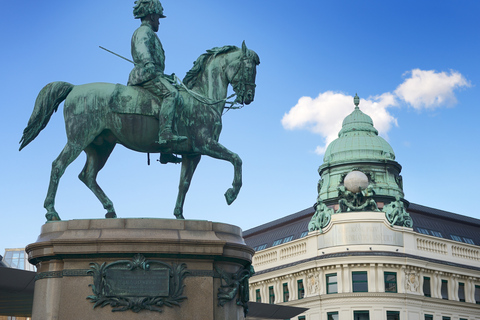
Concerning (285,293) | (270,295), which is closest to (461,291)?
(285,293)

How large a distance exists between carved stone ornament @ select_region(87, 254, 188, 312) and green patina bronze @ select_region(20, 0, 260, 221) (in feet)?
7.39

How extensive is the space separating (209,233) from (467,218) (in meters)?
69.3

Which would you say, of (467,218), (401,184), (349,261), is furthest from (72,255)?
(467,218)

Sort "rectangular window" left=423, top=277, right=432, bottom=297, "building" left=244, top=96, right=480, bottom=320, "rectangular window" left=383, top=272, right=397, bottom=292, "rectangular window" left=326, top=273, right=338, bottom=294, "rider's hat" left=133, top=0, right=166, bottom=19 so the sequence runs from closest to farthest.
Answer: "rider's hat" left=133, top=0, right=166, bottom=19 < "building" left=244, top=96, right=480, bottom=320 < "rectangular window" left=383, top=272, right=397, bottom=292 < "rectangular window" left=326, top=273, right=338, bottom=294 < "rectangular window" left=423, top=277, right=432, bottom=297

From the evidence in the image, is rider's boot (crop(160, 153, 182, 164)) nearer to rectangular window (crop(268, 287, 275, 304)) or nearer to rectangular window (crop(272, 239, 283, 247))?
rectangular window (crop(268, 287, 275, 304))

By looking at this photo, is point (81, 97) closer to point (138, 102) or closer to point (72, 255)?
point (138, 102)

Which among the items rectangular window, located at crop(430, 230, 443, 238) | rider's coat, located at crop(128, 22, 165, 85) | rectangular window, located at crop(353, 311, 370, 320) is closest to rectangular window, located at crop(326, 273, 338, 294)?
rectangular window, located at crop(353, 311, 370, 320)

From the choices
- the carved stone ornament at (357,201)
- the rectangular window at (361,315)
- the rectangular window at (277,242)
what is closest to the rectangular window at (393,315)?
the rectangular window at (361,315)

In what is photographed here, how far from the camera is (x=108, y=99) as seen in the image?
1546cm

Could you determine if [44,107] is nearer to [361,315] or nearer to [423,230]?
[361,315]

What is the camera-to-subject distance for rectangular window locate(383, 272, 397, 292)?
60969 mm

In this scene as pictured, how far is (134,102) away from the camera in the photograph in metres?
15.5

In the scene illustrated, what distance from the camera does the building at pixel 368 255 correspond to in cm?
6062

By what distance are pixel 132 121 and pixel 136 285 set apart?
345 centimetres
